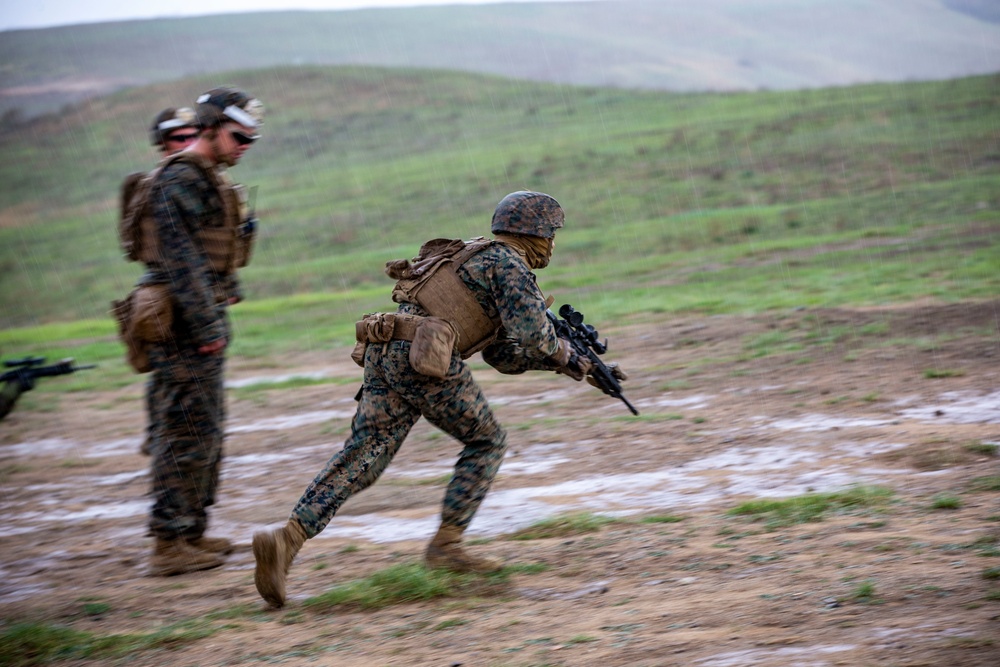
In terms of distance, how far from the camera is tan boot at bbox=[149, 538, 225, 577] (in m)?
5.20

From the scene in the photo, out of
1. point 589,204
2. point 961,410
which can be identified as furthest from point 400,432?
point 589,204

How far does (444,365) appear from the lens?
4.41 meters

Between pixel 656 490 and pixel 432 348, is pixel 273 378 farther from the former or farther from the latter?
pixel 432 348

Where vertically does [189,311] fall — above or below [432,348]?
above

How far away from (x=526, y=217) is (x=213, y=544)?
7.66 feet

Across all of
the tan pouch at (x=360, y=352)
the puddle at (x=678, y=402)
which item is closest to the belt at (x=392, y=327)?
the tan pouch at (x=360, y=352)

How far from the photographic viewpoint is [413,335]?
14.8 feet

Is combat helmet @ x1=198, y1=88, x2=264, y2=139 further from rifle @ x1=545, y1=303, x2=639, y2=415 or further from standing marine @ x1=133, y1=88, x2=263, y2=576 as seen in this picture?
rifle @ x1=545, y1=303, x2=639, y2=415

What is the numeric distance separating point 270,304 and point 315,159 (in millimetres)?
→ 21484

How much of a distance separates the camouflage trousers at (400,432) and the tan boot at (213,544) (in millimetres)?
1105

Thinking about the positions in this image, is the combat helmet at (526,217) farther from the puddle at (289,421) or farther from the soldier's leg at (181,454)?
the puddle at (289,421)

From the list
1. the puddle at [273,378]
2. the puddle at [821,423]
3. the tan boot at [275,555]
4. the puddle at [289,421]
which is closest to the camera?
the tan boot at [275,555]

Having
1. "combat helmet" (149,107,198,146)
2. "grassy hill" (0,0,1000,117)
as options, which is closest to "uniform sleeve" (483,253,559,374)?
"combat helmet" (149,107,198,146)

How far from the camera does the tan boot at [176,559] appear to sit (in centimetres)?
520
